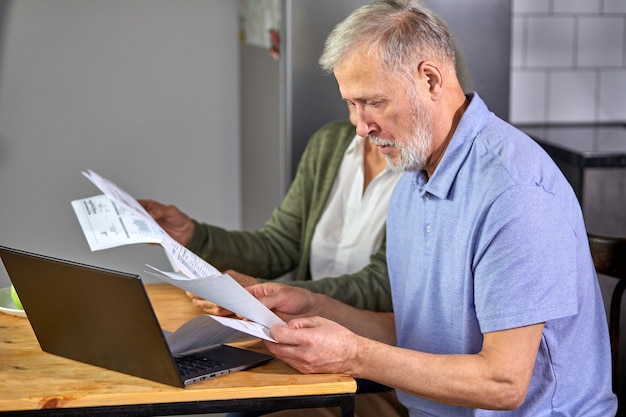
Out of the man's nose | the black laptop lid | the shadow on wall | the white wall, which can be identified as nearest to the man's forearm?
the man's nose

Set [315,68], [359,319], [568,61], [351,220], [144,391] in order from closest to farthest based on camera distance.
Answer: [144,391] → [359,319] → [351,220] → [315,68] → [568,61]

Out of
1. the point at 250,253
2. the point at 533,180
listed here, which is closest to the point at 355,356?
the point at 533,180

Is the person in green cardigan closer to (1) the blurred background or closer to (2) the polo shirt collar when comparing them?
(2) the polo shirt collar

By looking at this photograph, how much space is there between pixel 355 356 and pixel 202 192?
256cm

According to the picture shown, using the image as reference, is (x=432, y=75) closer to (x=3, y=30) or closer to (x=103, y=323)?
(x=103, y=323)

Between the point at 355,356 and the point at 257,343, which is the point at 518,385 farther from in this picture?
the point at 257,343

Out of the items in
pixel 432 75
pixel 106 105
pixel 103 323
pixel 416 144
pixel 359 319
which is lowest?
pixel 359 319

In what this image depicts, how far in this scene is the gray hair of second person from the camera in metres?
1.42

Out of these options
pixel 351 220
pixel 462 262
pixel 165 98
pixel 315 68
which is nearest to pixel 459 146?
pixel 462 262

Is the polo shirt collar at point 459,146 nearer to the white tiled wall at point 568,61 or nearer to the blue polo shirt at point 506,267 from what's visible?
the blue polo shirt at point 506,267

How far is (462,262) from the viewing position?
146 centimetres

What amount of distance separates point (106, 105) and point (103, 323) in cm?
249

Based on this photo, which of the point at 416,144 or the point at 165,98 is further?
the point at 165,98

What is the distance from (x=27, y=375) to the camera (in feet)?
4.34
